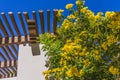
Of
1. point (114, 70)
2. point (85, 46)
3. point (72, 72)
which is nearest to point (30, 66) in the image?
point (85, 46)

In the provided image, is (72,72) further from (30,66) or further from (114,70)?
(30,66)

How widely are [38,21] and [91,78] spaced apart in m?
2.47

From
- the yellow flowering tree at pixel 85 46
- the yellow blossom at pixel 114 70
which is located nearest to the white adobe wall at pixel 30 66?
the yellow flowering tree at pixel 85 46

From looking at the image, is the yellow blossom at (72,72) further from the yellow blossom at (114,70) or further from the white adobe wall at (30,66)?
the white adobe wall at (30,66)

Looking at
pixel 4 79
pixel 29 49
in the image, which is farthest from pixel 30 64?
pixel 4 79

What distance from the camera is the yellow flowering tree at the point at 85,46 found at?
17.5 ft

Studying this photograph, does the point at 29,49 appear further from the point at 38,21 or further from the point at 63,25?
the point at 63,25

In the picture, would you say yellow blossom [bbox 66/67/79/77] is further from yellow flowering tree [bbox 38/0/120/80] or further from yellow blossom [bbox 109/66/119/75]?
yellow blossom [bbox 109/66/119/75]

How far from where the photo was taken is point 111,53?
570 cm

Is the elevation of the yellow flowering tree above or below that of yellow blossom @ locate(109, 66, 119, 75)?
above

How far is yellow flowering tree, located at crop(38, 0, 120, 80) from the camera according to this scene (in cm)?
533

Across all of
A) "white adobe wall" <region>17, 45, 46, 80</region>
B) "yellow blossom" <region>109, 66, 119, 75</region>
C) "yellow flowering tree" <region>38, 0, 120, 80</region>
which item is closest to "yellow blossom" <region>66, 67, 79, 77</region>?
"yellow flowering tree" <region>38, 0, 120, 80</region>

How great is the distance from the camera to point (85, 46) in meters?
5.74

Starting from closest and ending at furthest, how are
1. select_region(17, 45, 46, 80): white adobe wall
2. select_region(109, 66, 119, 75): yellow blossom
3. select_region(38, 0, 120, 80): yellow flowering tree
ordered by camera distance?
select_region(109, 66, 119, 75): yellow blossom < select_region(38, 0, 120, 80): yellow flowering tree < select_region(17, 45, 46, 80): white adobe wall
